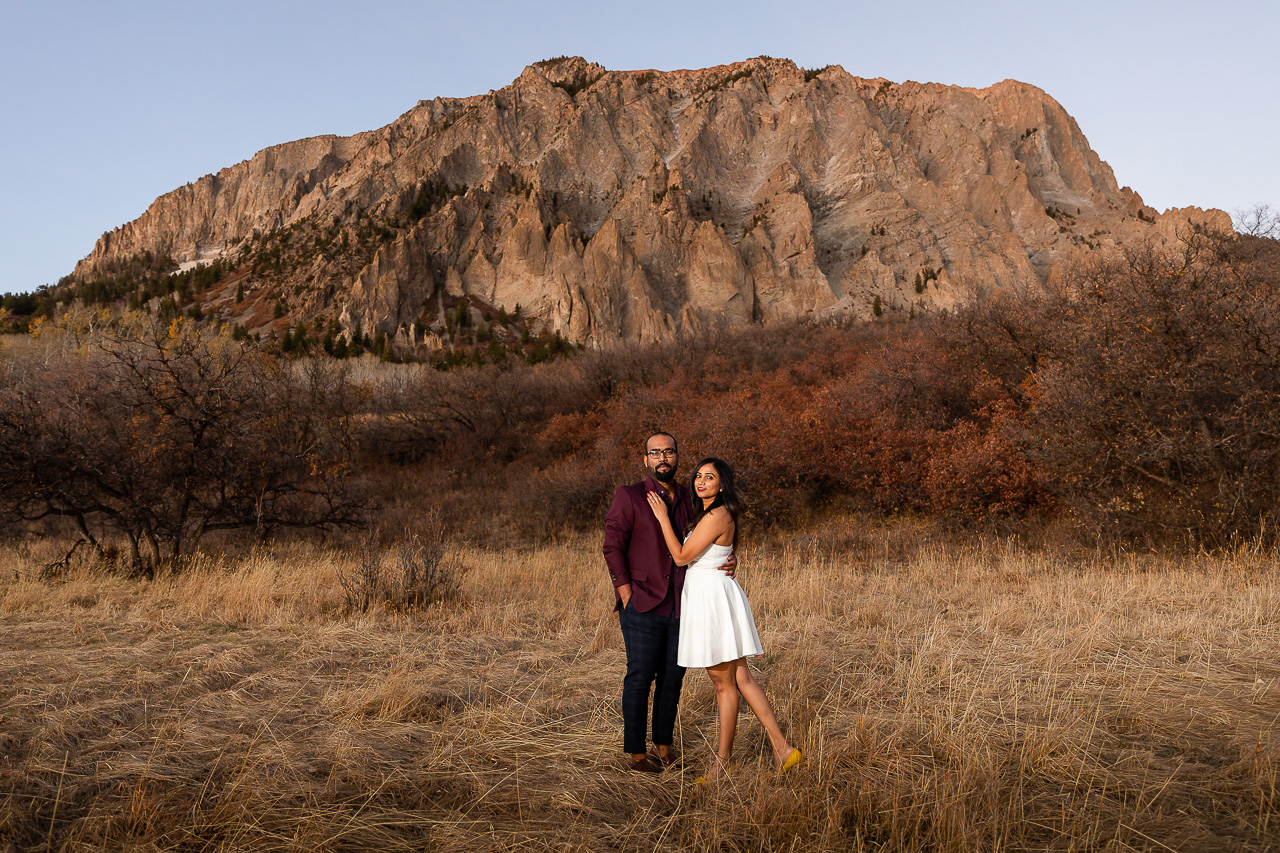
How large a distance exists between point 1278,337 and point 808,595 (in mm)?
7333

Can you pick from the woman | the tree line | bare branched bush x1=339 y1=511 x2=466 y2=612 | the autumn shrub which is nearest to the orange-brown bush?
the tree line

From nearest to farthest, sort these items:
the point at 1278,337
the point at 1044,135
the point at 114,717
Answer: the point at 114,717, the point at 1278,337, the point at 1044,135

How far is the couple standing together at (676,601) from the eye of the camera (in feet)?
10.5

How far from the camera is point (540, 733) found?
13.1ft

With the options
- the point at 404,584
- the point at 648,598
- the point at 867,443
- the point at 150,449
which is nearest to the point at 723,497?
the point at 648,598

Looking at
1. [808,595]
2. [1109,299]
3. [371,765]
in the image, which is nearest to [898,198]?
[1109,299]

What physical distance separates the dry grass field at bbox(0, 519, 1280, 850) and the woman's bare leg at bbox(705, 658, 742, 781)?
112 millimetres

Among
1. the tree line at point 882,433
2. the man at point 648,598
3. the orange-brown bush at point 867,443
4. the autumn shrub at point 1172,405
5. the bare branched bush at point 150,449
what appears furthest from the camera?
the orange-brown bush at point 867,443

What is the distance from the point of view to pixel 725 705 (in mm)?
3295

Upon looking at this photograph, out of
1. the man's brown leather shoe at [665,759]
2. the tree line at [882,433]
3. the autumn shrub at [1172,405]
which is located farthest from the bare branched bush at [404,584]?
the autumn shrub at [1172,405]

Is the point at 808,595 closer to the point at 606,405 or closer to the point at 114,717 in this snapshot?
the point at 114,717

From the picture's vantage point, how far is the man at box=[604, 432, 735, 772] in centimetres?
339

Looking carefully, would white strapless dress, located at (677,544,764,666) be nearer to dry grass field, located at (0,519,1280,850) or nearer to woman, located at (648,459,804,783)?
woman, located at (648,459,804,783)

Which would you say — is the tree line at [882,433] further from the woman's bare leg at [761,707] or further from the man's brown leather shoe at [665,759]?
the man's brown leather shoe at [665,759]
